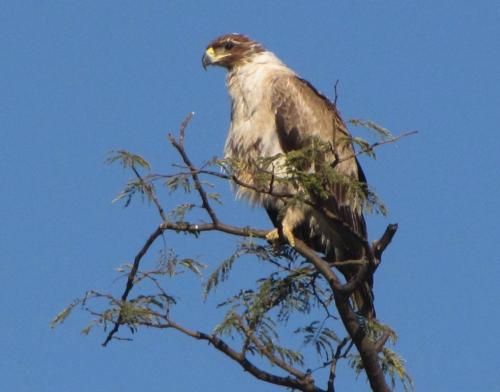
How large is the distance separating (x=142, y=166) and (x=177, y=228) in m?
0.54

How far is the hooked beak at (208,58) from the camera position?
9375mm

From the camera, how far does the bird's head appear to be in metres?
9.30

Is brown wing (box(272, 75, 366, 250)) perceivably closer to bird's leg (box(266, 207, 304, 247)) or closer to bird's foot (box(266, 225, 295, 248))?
bird's leg (box(266, 207, 304, 247))

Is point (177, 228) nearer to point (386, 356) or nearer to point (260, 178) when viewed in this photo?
point (260, 178)

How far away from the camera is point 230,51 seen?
9.35 m

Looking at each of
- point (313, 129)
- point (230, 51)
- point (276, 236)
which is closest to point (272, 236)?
point (276, 236)

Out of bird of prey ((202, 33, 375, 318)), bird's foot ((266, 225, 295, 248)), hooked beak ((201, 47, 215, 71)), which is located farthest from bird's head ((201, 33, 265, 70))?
bird's foot ((266, 225, 295, 248))

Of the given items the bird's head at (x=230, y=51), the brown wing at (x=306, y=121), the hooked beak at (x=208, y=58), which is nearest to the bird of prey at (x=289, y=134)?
the brown wing at (x=306, y=121)

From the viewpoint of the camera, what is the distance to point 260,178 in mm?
6105

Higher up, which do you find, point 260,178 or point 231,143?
point 231,143

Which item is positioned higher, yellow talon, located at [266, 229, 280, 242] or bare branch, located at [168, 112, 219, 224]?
yellow talon, located at [266, 229, 280, 242]

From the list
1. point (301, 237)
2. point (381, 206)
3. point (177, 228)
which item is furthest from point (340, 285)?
point (301, 237)

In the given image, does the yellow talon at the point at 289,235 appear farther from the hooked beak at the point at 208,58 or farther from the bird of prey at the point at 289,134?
the hooked beak at the point at 208,58

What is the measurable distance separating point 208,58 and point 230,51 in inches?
8.3
